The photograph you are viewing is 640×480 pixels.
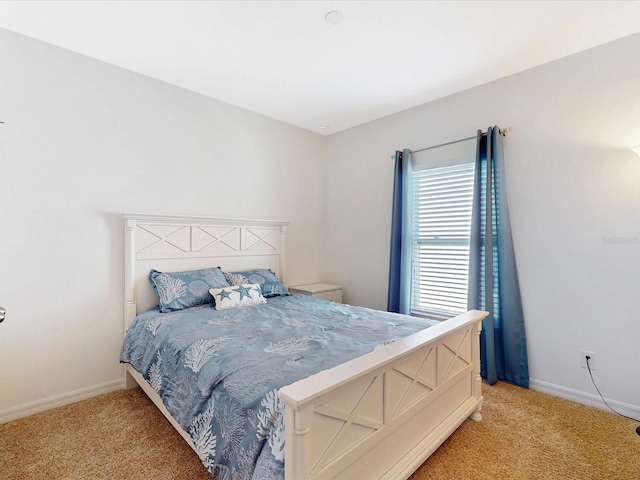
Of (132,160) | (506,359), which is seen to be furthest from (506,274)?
(132,160)

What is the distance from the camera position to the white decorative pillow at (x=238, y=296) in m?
2.58

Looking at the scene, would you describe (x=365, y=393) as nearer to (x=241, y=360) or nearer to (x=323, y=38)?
(x=241, y=360)

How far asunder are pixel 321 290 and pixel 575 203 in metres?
2.43

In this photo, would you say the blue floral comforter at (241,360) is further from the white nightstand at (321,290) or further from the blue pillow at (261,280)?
the white nightstand at (321,290)

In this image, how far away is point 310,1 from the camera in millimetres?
1895

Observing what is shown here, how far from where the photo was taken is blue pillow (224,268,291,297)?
9.90 feet

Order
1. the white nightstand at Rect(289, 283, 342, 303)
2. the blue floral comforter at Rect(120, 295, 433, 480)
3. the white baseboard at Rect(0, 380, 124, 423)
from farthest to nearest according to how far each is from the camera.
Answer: the white nightstand at Rect(289, 283, 342, 303) < the white baseboard at Rect(0, 380, 124, 423) < the blue floral comforter at Rect(120, 295, 433, 480)

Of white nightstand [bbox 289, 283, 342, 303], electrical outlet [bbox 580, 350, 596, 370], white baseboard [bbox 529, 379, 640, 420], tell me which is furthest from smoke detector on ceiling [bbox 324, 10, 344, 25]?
white baseboard [bbox 529, 379, 640, 420]

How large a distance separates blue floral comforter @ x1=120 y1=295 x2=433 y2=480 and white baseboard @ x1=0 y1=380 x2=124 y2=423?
1.13ft

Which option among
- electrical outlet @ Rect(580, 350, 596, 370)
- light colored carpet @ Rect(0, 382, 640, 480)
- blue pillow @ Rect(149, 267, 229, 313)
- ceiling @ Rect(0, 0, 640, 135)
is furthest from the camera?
blue pillow @ Rect(149, 267, 229, 313)

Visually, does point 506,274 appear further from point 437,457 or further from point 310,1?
point 310,1

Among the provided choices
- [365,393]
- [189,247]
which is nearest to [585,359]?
[365,393]

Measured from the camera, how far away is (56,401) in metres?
2.32

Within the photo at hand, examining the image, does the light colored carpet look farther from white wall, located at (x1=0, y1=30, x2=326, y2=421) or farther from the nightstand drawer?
the nightstand drawer
